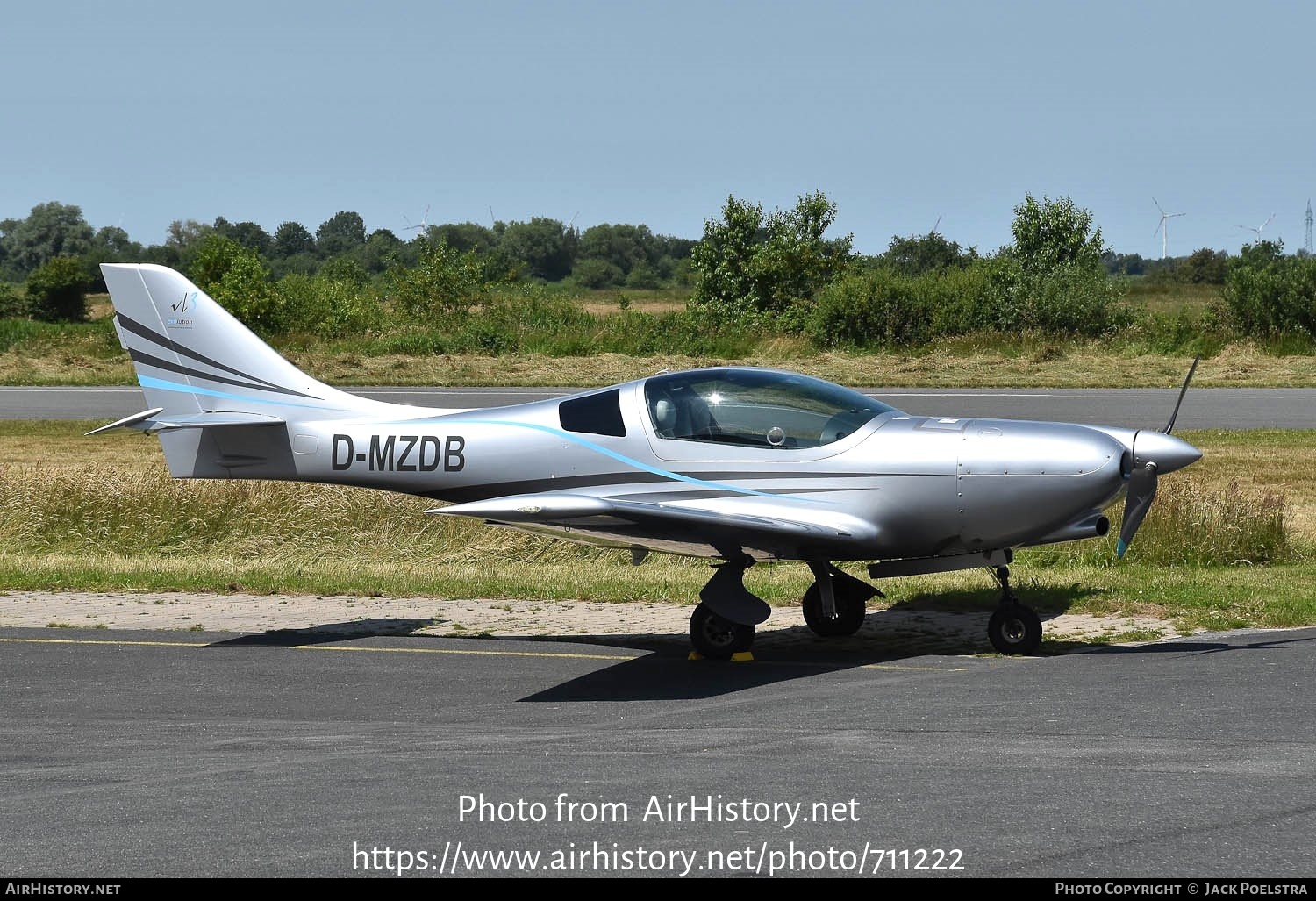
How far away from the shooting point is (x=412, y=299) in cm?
5441

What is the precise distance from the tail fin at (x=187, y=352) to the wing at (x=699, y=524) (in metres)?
3.22

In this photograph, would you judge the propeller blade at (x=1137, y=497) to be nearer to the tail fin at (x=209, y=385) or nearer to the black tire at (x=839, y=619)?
the black tire at (x=839, y=619)

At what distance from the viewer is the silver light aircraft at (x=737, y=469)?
31.5 ft

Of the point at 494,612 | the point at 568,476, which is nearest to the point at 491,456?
the point at 568,476

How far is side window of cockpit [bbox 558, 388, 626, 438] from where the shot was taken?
10.7 meters

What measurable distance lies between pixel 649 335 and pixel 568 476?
3083cm

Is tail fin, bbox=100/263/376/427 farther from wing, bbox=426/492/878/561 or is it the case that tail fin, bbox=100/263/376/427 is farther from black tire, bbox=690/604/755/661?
black tire, bbox=690/604/755/661

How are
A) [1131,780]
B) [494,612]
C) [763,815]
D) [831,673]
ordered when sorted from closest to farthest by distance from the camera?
[763,815] < [1131,780] < [831,673] < [494,612]

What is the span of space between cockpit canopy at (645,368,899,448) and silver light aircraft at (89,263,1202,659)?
13 mm

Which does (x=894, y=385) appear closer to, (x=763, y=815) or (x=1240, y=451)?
(x=1240, y=451)

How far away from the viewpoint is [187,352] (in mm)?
12344

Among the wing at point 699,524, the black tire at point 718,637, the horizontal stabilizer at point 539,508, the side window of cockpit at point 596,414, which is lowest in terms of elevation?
the black tire at point 718,637

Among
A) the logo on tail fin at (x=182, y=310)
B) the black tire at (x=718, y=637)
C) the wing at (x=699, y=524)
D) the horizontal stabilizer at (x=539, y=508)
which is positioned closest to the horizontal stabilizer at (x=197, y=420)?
the logo on tail fin at (x=182, y=310)

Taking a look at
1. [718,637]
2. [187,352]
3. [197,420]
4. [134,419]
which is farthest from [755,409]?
[187,352]
